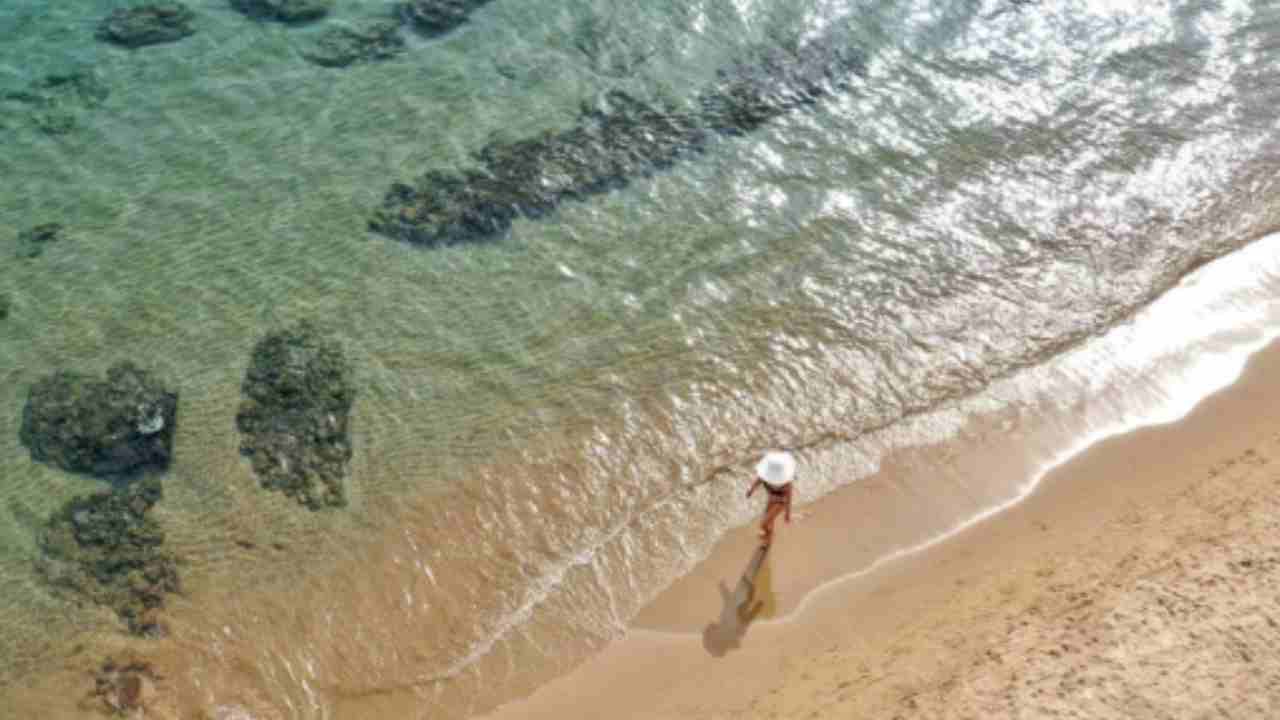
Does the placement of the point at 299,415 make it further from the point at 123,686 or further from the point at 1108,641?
the point at 1108,641

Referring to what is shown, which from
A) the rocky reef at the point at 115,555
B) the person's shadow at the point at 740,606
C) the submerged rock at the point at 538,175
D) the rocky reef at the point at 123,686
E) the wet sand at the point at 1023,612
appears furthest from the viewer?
the submerged rock at the point at 538,175

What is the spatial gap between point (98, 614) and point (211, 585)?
1289 millimetres

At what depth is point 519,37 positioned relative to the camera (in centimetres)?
2047

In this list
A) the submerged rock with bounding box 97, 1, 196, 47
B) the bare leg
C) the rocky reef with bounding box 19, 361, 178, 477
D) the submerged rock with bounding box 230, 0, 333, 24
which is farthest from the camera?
the submerged rock with bounding box 230, 0, 333, 24

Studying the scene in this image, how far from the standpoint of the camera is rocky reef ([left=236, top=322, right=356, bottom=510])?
518 inches

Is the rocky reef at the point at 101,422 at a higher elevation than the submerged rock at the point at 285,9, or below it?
below

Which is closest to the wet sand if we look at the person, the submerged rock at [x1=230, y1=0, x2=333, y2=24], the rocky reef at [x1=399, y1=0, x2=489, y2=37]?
the person

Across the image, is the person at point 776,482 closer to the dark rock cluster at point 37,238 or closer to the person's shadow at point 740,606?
the person's shadow at point 740,606

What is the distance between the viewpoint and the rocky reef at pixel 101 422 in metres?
13.4

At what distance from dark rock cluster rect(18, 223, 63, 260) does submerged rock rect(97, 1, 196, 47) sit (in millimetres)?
5756

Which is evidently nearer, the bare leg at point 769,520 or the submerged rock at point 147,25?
the bare leg at point 769,520

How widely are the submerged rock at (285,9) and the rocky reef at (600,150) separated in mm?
6144

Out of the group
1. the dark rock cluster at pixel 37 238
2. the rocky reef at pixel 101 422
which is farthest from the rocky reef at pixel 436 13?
the rocky reef at pixel 101 422

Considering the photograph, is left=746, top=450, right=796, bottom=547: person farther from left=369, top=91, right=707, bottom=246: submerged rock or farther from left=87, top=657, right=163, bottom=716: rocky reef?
left=87, top=657, right=163, bottom=716: rocky reef
